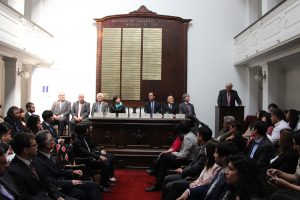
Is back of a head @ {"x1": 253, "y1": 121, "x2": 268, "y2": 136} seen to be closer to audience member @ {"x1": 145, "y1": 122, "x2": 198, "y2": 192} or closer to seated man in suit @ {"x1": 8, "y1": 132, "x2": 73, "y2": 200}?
audience member @ {"x1": 145, "y1": 122, "x2": 198, "y2": 192}

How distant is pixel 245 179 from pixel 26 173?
1810mm

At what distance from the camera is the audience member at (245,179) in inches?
101

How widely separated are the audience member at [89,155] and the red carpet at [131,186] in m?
0.24

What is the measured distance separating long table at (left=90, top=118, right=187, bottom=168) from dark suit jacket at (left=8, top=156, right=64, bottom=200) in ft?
16.5

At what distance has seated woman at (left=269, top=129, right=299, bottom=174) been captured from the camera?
4066 mm

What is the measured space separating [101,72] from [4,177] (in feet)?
31.6

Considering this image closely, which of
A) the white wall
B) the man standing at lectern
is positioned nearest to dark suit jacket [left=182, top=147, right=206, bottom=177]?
the man standing at lectern

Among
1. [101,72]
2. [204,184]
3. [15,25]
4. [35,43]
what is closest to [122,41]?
[101,72]

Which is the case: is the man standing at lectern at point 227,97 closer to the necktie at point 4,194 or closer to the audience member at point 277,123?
the audience member at point 277,123

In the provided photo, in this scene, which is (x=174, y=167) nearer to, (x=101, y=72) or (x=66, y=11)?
(x=101, y=72)

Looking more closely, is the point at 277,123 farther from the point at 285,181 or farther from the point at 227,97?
the point at 227,97

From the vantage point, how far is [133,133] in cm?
848

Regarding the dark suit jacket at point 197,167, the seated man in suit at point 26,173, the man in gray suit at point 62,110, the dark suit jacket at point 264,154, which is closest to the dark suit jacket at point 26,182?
the seated man in suit at point 26,173

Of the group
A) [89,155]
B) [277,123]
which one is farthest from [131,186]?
[277,123]
